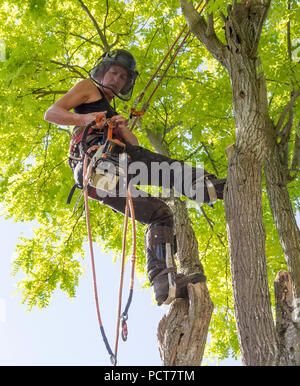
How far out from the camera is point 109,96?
13.0 ft

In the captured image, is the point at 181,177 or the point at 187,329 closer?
the point at 187,329

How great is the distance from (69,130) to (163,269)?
13.5 feet

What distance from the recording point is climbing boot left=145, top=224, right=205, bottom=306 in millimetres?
3367

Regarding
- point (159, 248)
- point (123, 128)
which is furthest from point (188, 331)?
point (123, 128)

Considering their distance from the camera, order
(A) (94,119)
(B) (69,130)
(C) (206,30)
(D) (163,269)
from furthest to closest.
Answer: (B) (69,130) < (C) (206,30) < (D) (163,269) < (A) (94,119)

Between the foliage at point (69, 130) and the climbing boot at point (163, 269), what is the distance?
2.13 m

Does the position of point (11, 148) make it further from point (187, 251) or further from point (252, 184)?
point (252, 184)

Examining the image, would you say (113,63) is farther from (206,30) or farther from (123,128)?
(206,30)

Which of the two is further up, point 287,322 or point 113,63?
point 113,63

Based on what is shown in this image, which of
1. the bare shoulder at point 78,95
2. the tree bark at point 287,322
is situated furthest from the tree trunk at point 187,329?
the bare shoulder at point 78,95

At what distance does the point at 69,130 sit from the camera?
6922mm

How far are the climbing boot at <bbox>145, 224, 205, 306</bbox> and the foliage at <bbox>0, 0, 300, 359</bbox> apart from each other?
213 cm

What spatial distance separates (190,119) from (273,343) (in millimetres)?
3886
